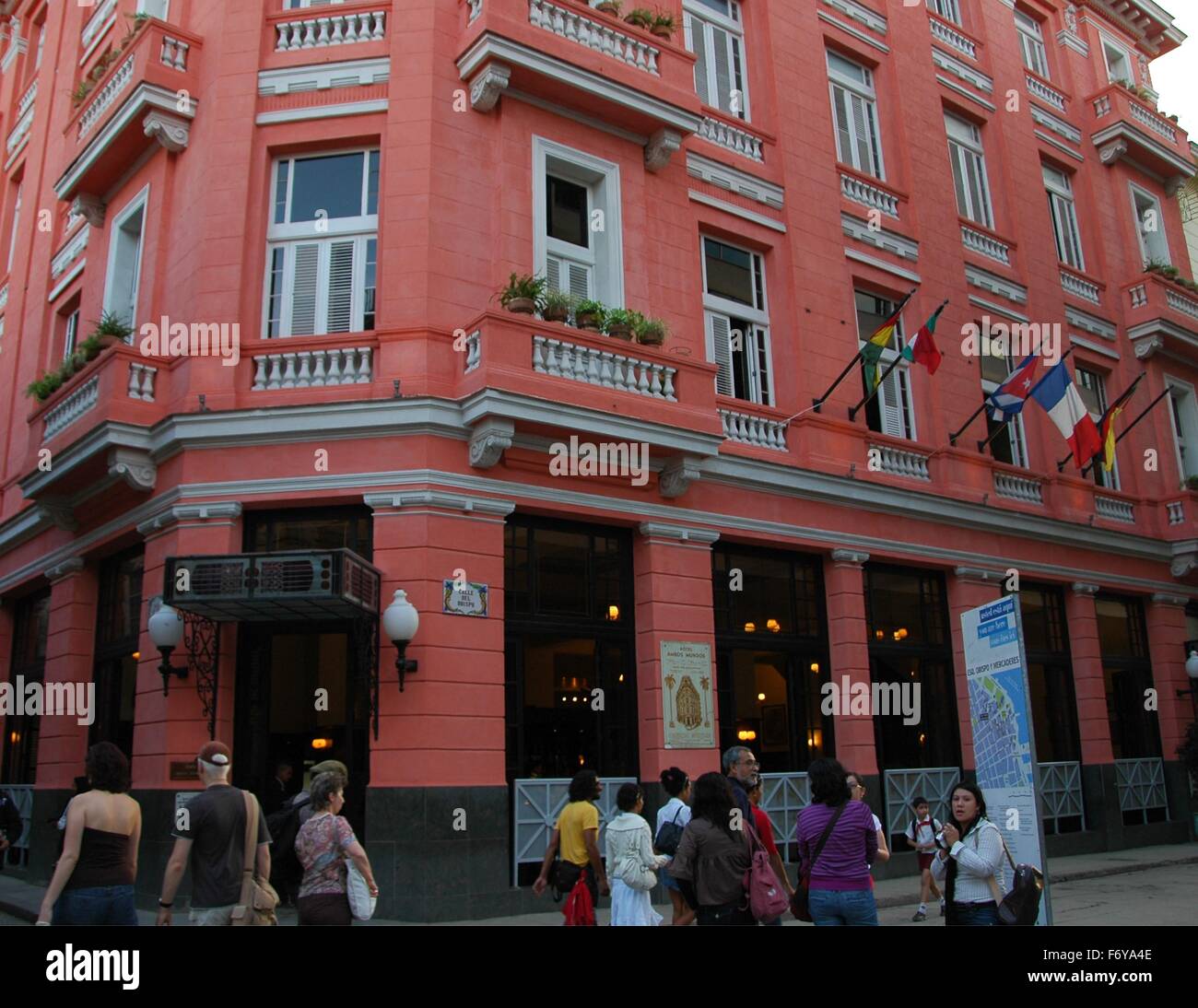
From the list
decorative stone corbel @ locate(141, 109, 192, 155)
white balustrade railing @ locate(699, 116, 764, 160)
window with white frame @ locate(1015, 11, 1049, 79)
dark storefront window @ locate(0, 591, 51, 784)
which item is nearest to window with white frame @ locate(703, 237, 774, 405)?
white balustrade railing @ locate(699, 116, 764, 160)

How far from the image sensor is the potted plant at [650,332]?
1419 centimetres

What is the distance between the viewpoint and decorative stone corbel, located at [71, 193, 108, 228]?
16.6 meters

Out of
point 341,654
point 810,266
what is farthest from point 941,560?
point 341,654

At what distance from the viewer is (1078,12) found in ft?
87.5

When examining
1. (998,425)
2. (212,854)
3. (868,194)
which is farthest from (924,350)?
(212,854)

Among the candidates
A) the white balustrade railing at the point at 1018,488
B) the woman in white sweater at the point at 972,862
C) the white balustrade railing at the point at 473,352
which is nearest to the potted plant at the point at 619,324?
the white balustrade railing at the point at 473,352

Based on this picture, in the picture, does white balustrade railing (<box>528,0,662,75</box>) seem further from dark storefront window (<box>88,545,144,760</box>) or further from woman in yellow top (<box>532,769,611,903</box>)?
woman in yellow top (<box>532,769,611,903</box>)

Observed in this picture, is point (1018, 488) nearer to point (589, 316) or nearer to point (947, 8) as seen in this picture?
point (589, 316)

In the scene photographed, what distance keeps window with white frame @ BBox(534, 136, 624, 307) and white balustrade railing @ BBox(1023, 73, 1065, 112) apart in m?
14.2

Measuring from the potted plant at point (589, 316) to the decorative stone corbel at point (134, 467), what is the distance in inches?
233

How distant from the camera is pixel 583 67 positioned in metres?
14.4

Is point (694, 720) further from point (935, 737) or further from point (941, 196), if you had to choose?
point (941, 196)
